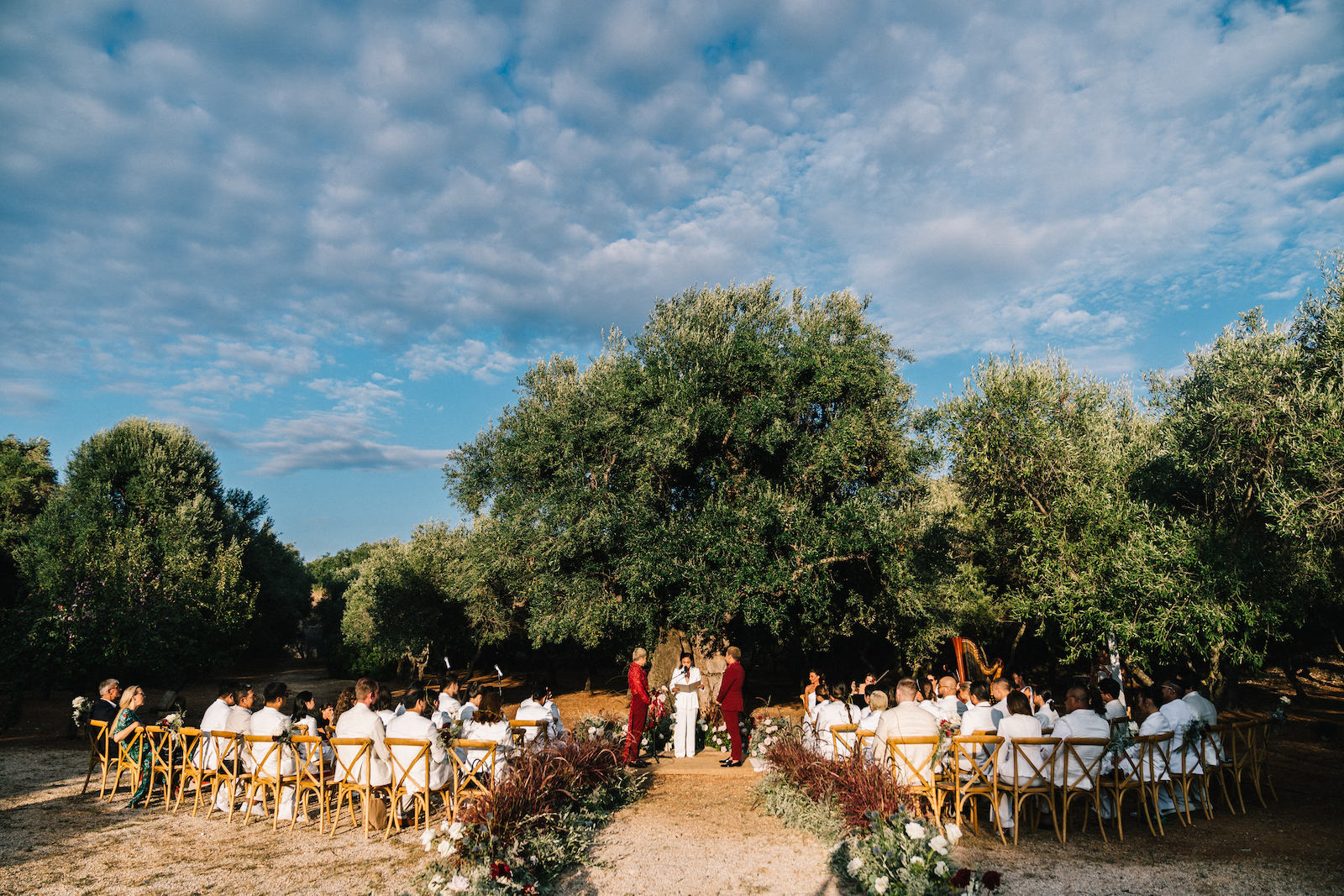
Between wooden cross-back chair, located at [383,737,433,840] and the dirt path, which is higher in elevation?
wooden cross-back chair, located at [383,737,433,840]

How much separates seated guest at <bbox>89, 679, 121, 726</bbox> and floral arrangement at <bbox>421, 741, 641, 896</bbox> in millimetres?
6011

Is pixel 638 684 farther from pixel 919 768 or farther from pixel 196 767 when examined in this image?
pixel 196 767

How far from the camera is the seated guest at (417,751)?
7.42 m

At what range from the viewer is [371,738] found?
7.47m

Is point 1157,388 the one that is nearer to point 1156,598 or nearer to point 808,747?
point 1156,598

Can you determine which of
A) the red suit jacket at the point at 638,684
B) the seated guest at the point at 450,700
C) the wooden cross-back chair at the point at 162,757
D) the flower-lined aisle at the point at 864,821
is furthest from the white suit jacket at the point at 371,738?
the flower-lined aisle at the point at 864,821

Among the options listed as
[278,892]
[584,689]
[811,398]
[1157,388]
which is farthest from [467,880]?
[584,689]

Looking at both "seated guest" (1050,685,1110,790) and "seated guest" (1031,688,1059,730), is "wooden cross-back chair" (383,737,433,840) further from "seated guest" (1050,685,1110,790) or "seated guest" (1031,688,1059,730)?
"seated guest" (1031,688,1059,730)

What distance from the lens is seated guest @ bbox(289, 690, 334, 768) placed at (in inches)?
302

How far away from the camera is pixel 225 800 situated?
8.70m

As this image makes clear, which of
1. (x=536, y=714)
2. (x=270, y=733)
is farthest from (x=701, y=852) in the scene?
(x=270, y=733)

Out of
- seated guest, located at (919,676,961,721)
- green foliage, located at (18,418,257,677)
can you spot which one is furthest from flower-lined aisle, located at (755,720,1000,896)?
green foliage, located at (18,418,257,677)

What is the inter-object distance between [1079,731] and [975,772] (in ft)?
4.10

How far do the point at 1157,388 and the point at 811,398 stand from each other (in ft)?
41.5
